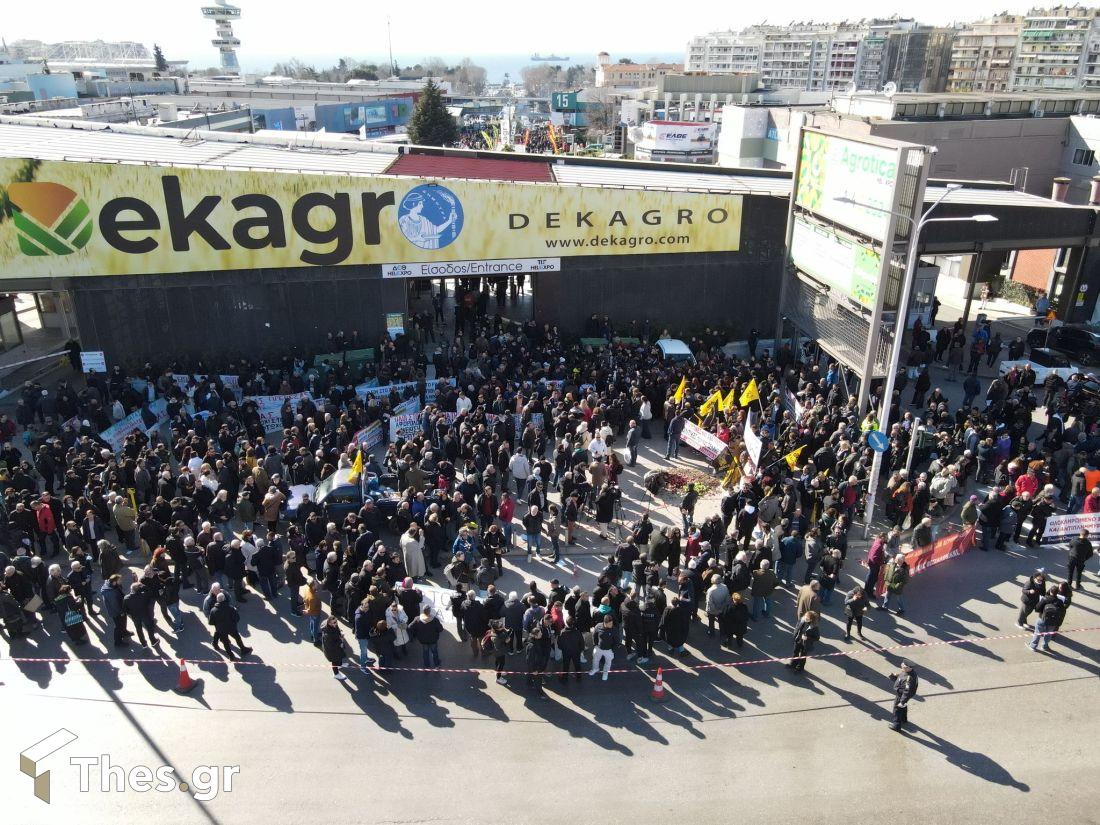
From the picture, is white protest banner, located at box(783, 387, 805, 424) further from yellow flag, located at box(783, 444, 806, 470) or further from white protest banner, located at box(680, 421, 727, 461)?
yellow flag, located at box(783, 444, 806, 470)

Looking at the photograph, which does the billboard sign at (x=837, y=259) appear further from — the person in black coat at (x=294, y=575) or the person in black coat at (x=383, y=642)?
the person in black coat at (x=294, y=575)

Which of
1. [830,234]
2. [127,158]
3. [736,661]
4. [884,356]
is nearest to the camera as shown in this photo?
[736,661]

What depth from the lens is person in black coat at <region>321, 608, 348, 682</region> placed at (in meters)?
12.0

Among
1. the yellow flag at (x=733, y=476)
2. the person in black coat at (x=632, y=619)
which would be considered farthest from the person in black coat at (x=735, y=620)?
the yellow flag at (x=733, y=476)

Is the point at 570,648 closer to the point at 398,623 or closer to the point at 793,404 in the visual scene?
the point at 398,623

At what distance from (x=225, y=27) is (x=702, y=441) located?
206635 mm

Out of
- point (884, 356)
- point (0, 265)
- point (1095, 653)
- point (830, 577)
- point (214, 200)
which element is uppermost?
point (214, 200)

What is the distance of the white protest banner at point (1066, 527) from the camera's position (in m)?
15.8

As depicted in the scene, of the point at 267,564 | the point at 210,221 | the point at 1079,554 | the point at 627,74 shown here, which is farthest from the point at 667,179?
the point at 627,74

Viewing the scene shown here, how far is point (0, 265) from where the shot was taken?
22.7 metres

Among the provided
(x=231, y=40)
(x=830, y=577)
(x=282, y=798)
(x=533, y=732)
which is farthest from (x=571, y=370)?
(x=231, y=40)

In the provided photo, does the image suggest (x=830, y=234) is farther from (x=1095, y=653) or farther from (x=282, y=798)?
(x=282, y=798)

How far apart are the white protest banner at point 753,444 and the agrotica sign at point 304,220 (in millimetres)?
11178

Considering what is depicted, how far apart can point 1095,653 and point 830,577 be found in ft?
14.4
